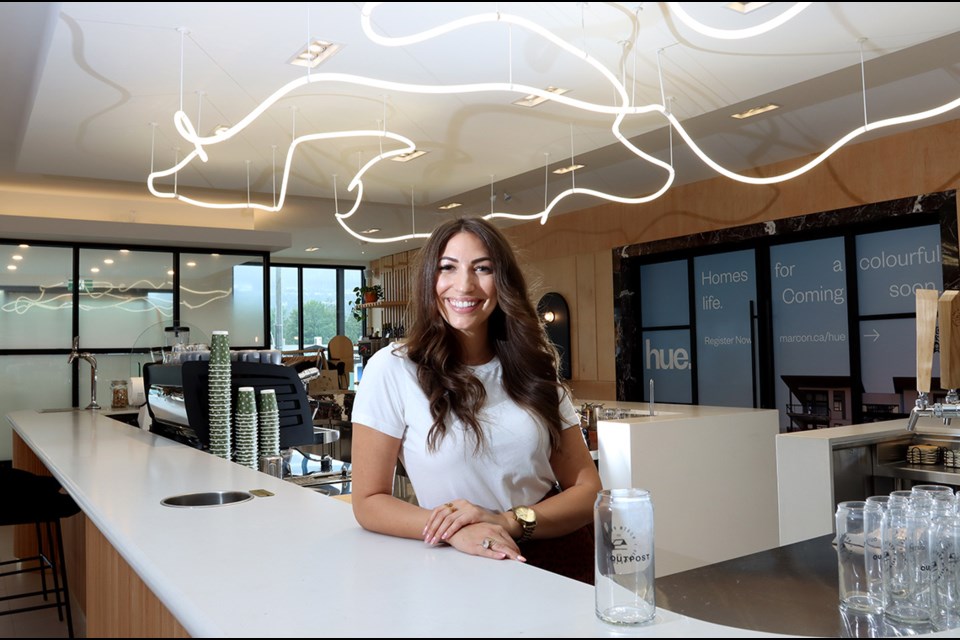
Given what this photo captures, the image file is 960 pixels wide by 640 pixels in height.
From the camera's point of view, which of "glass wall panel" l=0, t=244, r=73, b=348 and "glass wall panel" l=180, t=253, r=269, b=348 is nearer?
"glass wall panel" l=0, t=244, r=73, b=348

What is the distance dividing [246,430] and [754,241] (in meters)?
5.75

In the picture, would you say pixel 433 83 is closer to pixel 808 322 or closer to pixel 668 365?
pixel 808 322

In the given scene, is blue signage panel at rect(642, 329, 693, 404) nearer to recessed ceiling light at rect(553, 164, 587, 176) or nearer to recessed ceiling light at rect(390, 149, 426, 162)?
recessed ceiling light at rect(553, 164, 587, 176)

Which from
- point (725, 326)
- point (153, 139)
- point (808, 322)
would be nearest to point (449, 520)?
point (153, 139)

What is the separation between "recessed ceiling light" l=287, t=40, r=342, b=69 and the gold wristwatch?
291 cm

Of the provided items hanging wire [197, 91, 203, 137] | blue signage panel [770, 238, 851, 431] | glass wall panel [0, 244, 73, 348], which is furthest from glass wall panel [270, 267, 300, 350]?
blue signage panel [770, 238, 851, 431]

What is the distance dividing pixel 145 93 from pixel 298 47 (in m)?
1.23

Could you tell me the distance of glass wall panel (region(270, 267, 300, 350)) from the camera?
1504 cm

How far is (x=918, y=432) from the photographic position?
3.63 m

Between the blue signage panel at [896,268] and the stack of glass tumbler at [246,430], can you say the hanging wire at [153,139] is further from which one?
the blue signage panel at [896,268]

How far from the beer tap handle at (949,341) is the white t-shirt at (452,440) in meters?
1.99

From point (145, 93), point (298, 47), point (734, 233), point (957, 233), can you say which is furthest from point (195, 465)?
point (734, 233)

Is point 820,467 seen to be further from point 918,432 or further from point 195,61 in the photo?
point 195,61

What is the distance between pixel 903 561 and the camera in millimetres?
1294
